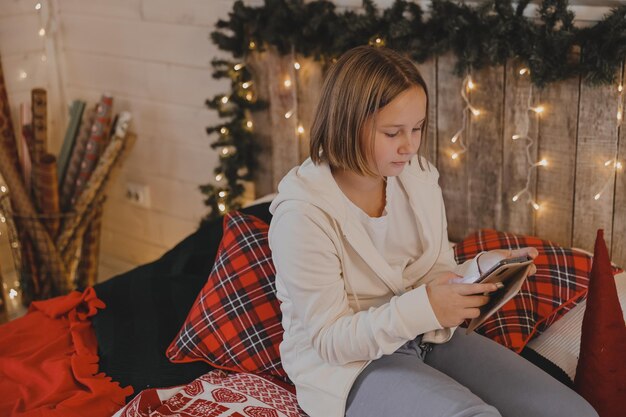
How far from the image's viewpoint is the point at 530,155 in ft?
7.54

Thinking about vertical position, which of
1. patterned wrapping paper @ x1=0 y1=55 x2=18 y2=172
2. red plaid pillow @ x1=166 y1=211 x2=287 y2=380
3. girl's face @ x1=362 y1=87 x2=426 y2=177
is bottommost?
red plaid pillow @ x1=166 y1=211 x2=287 y2=380

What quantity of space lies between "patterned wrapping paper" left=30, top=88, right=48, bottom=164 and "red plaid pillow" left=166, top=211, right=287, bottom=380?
1.21 metres

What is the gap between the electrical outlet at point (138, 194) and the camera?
11.3ft

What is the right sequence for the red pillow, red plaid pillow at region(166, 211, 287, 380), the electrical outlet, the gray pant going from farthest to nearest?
1. the electrical outlet
2. red plaid pillow at region(166, 211, 287, 380)
3. the red pillow
4. the gray pant

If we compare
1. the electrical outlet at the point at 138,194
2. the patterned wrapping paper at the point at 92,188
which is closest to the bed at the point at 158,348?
the patterned wrapping paper at the point at 92,188

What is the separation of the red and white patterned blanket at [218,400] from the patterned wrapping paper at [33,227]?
1311 mm

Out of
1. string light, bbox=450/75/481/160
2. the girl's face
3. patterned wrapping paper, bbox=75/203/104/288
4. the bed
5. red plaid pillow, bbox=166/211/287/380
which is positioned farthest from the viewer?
patterned wrapping paper, bbox=75/203/104/288

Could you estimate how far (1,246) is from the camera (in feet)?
11.1

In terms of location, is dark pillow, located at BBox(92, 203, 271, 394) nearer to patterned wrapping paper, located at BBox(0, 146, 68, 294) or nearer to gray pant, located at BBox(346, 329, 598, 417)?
gray pant, located at BBox(346, 329, 598, 417)

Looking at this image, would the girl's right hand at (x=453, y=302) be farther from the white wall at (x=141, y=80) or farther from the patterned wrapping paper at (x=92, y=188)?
the patterned wrapping paper at (x=92, y=188)

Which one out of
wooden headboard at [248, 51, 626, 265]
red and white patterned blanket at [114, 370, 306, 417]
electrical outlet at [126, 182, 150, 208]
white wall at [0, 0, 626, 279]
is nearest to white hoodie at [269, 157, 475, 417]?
red and white patterned blanket at [114, 370, 306, 417]

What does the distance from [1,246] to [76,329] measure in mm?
1385

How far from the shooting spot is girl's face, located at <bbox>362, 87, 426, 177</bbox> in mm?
1600

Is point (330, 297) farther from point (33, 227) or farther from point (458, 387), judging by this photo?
point (33, 227)
